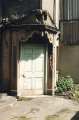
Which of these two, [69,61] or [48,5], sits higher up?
[48,5]

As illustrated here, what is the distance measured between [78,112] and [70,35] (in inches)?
238

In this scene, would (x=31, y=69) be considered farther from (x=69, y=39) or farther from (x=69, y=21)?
(x=69, y=21)

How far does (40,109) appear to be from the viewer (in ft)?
41.8

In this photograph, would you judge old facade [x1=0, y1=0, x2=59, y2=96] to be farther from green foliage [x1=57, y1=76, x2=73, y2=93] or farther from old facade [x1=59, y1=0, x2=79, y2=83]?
old facade [x1=59, y1=0, x2=79, y2=83]

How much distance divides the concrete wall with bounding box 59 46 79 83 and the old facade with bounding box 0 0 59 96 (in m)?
1.69

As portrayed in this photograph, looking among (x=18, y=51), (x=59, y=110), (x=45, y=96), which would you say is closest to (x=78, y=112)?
(x=59, y=110)

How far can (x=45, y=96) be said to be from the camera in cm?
1489

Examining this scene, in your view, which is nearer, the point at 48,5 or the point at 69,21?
the point at 48,5

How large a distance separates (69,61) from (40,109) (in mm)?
5067

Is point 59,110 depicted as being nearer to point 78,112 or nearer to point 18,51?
point 78,112

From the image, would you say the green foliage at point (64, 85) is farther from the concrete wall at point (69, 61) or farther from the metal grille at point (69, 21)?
the metal grille at point (69, 21)

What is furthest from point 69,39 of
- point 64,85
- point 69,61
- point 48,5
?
point 64,85

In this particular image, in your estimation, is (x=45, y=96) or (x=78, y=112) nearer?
(x=78, y=112)

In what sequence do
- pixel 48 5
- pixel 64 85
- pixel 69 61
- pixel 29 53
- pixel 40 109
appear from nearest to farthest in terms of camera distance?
pixel 40 109 < pixel 29 53 < pixel 64 85 < pixel 48 5 < pixel 69 61
